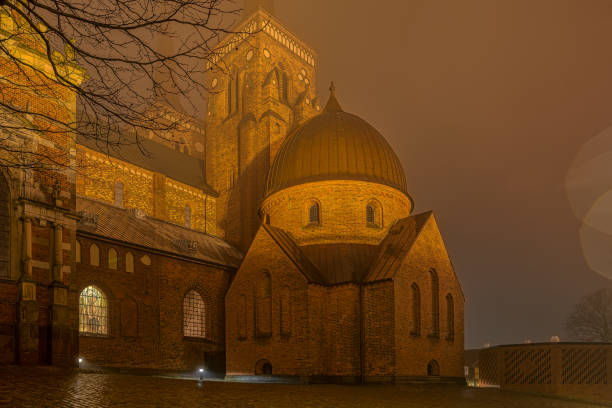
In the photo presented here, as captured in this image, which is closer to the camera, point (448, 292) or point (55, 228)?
point (55, 228)

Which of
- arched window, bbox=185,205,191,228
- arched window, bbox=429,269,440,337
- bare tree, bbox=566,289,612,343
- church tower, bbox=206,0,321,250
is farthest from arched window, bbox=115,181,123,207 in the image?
bare tree, bbox=566,289,612,343

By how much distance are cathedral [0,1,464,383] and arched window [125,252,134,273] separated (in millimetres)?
78

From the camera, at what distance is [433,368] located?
23219mm

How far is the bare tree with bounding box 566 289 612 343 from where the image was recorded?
4628cm

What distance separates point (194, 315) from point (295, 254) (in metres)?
6.97

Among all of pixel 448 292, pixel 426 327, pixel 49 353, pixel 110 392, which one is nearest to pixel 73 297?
pixel 49 353

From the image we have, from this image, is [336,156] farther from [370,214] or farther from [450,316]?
[450,316]

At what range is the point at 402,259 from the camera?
22.4 m

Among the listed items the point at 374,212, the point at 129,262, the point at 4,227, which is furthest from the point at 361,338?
the point at 4,227

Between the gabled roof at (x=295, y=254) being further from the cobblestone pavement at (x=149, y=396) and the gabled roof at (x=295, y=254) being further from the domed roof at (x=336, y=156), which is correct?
the cobblestone pavement at (x=149, y=396)

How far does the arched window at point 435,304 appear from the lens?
23.6m

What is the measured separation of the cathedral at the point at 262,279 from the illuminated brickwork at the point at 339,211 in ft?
0.20

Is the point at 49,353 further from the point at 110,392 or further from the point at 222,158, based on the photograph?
the point at 222,158

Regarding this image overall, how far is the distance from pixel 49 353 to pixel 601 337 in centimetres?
4465
